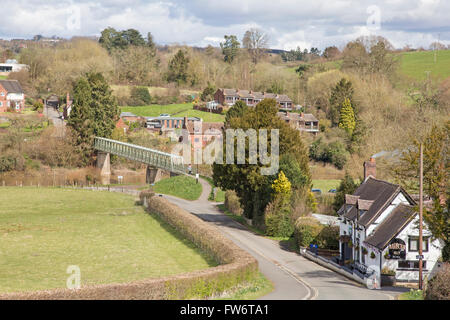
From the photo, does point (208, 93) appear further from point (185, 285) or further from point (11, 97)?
point (185, 285)

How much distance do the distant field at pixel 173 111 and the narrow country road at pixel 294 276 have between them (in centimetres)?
6301

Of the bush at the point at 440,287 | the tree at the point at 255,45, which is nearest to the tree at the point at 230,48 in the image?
the tree at the point at 255,45

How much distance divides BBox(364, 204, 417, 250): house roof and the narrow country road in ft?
9.93

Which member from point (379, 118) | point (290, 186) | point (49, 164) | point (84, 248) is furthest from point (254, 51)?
point (84, 248)

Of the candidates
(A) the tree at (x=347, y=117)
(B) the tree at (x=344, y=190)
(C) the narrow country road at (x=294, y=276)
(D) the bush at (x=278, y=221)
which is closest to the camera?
(C) the narrow country road at (x=294, y=276)

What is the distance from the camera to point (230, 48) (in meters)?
173

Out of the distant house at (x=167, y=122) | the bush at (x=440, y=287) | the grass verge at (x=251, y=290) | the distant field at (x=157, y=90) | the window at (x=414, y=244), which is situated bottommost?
the grass verge at (x=251, y=290)

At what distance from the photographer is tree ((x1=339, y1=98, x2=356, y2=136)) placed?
102 meters

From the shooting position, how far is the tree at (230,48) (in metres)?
167

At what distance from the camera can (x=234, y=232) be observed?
163 ft

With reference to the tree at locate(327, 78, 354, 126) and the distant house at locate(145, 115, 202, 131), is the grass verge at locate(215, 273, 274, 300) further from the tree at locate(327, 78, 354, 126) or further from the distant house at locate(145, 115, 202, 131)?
the distant house at locate(145, 115, 202, 131)

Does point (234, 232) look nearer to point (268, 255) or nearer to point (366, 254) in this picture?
point (268, 255)

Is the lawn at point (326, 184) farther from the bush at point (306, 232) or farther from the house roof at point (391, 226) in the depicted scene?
the house roof at point (391, 226)

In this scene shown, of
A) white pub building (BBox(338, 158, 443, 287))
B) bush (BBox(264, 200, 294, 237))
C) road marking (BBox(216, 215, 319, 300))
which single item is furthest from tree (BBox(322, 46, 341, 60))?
white pub building (BBox(338, 158, 443, 287))
